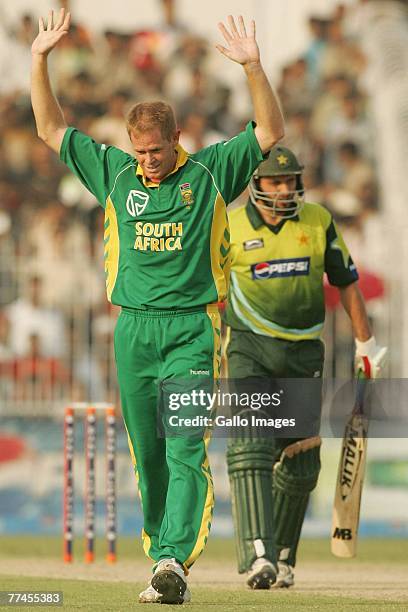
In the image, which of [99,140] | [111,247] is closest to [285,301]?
[111,247]

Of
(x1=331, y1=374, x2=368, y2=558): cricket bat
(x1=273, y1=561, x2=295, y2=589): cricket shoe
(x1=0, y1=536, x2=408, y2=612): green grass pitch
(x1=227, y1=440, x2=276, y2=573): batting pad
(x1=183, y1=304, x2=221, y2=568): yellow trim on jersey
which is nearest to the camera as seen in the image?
(x1=183, y1=304, x2=221, y2=568): yellow trim on jersey

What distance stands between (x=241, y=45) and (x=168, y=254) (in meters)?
0.93

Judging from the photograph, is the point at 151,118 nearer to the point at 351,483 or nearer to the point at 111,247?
the point at 111,247

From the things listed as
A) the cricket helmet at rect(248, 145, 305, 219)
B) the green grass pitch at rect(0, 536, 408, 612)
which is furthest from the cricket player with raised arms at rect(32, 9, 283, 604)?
the cricket helmet at rect(248, 145, 305, 219)

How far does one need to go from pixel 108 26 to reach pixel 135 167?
11.0 m

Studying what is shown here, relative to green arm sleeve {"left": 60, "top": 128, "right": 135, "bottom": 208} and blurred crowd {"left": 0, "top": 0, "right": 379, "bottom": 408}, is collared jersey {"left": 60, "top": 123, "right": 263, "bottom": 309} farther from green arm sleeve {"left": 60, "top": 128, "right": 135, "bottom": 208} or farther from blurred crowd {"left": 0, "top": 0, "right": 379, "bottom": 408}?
blurred crowd {"left": 0, "top": 0, "right": 379, "bottom": 408}

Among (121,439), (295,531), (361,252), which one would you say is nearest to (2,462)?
(121,439)

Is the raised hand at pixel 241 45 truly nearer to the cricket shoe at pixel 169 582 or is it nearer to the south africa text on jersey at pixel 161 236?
the south africa text on jersey at pixel 161 236

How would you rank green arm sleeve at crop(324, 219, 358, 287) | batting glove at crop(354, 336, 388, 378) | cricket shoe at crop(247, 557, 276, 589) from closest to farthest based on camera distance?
cricket shoe at crop(247, 557, 276, 589)
green arm sleeve at crop(324, 219, 358, 287)
batting glove at crop(354, 336, 388, 378)

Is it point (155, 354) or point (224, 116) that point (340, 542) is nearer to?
point (155, 354)

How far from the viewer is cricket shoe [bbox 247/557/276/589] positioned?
7398mm

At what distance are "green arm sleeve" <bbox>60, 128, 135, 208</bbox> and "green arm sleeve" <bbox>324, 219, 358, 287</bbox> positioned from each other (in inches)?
70.5

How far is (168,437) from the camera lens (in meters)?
6.38

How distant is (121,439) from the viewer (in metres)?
13.8
